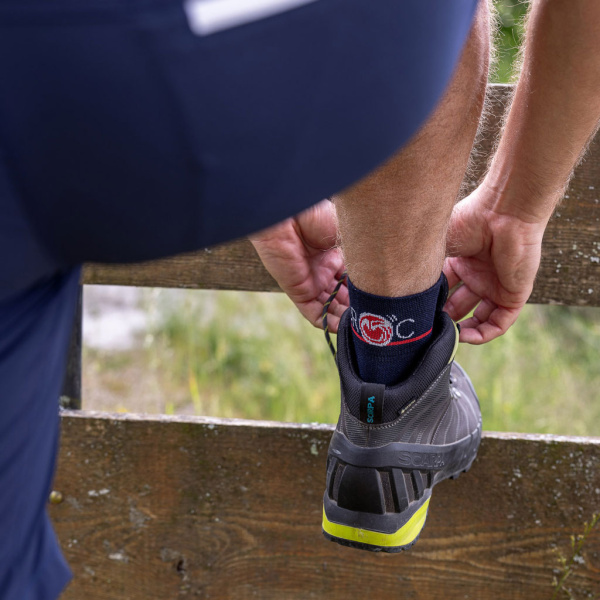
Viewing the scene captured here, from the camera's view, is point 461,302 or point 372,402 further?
point 461,302

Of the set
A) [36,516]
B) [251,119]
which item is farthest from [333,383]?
[251,119]

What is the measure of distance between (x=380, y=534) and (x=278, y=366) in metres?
2.39

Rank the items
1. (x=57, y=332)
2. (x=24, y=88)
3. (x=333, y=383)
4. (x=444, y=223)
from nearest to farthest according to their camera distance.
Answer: (x=24, y=88)
(x=57, y=332)
(x=444, y=223)
(x=333, y=383)

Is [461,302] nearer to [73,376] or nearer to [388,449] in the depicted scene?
[388,449]

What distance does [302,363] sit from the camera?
11.8 ft

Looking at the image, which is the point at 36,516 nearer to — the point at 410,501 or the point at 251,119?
the point at 251,119

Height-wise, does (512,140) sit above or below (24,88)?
below

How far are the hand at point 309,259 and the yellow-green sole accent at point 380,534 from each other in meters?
0.34

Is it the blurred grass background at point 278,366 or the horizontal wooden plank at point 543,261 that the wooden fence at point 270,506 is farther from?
A: the blurred grass background at point 278,366

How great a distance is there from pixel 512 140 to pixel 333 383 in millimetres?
2065

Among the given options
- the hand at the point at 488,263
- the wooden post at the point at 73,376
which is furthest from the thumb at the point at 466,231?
the wooden post at the point at 73,376

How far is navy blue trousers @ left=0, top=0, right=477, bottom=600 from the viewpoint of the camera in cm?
42

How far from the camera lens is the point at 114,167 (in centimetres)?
47

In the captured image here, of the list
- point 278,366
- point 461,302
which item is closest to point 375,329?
point 461,302
